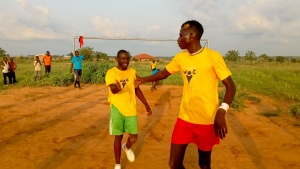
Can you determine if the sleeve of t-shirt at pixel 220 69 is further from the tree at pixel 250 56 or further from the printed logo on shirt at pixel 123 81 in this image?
the tree at pixel 250 56

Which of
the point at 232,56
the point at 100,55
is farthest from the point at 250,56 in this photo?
the point at 100,55

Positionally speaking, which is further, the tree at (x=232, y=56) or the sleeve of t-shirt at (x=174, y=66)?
the tree at (x=232, y=56)

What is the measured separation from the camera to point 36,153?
512 cm

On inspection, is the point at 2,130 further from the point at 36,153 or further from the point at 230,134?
the point at 230,134

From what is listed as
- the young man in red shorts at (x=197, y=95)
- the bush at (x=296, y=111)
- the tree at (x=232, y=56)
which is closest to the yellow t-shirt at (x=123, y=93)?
the young man in red shorts at (x=197, y=95)

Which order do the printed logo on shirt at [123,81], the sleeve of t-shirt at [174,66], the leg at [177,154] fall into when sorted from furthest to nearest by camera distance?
the printed logo on shirt at [123,81]
the sleeve of t-shirt at [174,66]
the leg at [177,154]

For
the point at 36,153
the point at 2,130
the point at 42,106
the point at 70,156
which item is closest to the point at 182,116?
the point at 70,156

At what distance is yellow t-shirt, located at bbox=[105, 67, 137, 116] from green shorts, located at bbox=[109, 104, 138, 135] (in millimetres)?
60

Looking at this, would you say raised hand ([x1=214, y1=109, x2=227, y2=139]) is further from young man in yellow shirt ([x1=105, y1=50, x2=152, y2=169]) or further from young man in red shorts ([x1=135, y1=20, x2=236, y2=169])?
young man in yellow shirt ([x1=105, y1=50, x2=152, y2=169])

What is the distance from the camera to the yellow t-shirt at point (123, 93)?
162 inches

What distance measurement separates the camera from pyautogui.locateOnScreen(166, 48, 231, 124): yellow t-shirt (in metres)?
3.00

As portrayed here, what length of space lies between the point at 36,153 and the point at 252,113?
21.4 ft

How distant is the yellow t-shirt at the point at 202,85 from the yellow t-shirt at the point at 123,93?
122 cm

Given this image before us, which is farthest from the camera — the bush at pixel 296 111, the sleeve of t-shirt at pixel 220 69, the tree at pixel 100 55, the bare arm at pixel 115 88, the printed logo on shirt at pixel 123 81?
the tree at pixel 100 55
